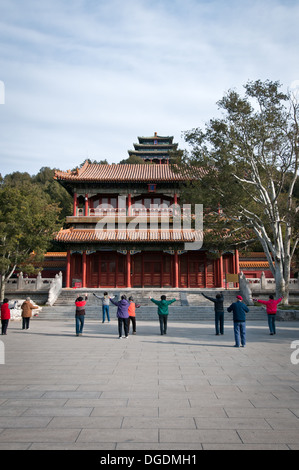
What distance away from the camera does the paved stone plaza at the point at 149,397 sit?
3658 millimetres

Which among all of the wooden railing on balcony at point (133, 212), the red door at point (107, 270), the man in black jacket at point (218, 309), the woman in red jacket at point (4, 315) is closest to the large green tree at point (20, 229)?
the wooden railing on balcony at point (133, 212)

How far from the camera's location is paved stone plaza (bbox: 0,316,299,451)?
144 inches

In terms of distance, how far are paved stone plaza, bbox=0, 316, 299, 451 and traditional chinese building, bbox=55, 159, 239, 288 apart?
16.6 metres

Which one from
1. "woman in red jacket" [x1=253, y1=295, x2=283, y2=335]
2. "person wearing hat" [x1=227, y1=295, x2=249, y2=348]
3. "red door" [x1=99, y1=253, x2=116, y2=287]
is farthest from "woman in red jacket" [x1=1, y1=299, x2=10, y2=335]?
"red door" [x1=99, y1=253, x2=116, y2=287]

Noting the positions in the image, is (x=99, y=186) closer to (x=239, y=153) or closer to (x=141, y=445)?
(x=239, y=153)

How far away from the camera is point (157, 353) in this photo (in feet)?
28.4

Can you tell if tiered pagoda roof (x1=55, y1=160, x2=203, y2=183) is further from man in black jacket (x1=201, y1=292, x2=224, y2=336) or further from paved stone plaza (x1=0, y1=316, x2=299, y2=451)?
paved stone plaza (x1=0, y1=316, x2=299, y2=451)

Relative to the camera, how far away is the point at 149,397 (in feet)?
16.8

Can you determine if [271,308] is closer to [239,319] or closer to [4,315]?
[239,319]

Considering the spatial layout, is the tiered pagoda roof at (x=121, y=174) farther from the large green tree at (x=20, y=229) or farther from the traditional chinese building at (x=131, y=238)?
the large green tree at (x=20, y=229)

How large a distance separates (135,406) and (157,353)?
403cm

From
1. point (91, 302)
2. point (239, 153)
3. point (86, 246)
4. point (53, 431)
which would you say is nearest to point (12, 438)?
point (53, 431)

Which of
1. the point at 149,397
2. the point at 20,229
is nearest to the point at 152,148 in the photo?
the point at 20,229

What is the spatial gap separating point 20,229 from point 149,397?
62.7 ft
